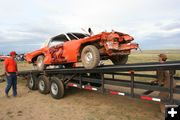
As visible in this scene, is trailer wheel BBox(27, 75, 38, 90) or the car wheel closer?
the car wheel

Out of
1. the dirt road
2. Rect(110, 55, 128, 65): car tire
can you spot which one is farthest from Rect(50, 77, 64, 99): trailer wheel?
Rect(110, 55, 128, 65): car tire

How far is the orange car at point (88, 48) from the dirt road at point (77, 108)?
1311 mm

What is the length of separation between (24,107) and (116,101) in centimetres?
295

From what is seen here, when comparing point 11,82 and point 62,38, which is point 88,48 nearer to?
point 62,38

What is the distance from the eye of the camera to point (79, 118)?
17.8 feet

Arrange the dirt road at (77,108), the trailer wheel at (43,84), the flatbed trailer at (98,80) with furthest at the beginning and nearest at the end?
the trailer wheel at (43,84), the dirt road at (77,108), the flatbed trailer at (98,80)

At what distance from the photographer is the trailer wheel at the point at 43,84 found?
8.11 meters

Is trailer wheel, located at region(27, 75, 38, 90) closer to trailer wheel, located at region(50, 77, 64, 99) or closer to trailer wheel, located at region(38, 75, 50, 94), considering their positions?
trailer wheel, located at region(38, 75, 50, 94)

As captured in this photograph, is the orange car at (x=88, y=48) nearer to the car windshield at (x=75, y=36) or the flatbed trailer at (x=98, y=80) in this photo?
the car windshield at (x=75, y=36)

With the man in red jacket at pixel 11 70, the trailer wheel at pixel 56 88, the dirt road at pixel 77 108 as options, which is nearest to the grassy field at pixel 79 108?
the dirt road at pixel 77 108

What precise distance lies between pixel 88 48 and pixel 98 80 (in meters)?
1.01

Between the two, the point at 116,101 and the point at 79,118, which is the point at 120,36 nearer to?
the point at 116,101

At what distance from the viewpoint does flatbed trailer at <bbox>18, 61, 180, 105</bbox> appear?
486 cm

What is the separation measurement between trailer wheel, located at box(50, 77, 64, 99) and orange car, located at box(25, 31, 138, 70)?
0.75 metres
